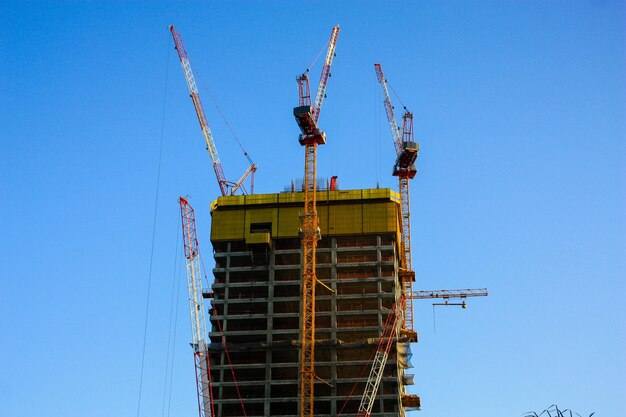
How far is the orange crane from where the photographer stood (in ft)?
578

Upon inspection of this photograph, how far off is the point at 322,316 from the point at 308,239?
19.6 meters

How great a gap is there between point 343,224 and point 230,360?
3697 centimetres

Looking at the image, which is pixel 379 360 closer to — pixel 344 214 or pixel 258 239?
pixel 344 214

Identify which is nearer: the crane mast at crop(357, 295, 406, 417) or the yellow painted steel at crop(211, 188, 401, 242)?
the crane mast at crop(357, 295, 406, 417)

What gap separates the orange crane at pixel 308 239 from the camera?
17625cm

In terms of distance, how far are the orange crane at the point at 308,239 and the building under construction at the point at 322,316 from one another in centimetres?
367

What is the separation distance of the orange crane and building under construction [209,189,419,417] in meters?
3.67

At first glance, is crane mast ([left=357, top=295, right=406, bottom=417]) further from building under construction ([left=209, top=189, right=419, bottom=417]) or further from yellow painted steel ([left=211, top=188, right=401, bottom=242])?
yellow painted steel ([left=211, top=188, right=401, bottom=242])

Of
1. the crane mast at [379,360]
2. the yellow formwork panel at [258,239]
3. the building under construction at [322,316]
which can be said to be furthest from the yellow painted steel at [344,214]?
the crane mast at [379,360]

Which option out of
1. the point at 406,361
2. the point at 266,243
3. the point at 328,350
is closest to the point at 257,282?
the point at 266,243

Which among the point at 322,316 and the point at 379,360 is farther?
the point at 322,316

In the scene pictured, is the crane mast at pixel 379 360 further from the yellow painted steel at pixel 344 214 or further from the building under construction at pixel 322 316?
the yellow painted steel at pixel 344 214

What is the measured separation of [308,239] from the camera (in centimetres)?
18138

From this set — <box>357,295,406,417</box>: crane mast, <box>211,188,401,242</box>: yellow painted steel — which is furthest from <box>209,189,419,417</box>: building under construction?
<box>357,295,406,417</box>: crane mast
